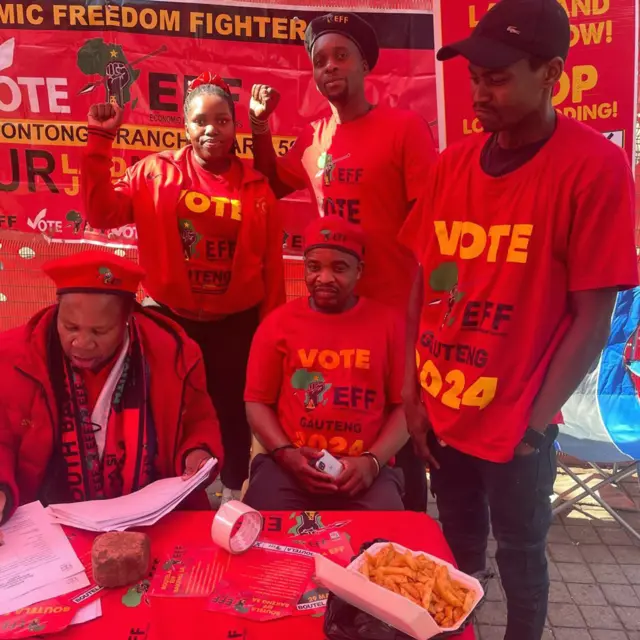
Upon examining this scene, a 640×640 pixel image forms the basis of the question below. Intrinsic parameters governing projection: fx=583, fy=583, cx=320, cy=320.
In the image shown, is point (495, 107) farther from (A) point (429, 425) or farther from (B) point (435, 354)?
(A) point (429, 425)

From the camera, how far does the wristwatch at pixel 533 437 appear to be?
1.61m

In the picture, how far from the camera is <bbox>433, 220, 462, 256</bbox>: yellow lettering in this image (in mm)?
1682

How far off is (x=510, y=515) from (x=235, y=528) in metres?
0.87

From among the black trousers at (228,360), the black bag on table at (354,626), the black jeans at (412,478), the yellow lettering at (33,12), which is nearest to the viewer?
the black bag on table at (354,626)

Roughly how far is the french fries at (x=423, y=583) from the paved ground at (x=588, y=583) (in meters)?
1.50

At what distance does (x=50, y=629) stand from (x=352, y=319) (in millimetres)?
1408

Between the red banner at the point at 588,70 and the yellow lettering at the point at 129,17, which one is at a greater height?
the yellow lettering at the point at 129,17

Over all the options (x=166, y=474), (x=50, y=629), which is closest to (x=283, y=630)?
(x=50, y=629)

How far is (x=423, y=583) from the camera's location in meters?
1.16

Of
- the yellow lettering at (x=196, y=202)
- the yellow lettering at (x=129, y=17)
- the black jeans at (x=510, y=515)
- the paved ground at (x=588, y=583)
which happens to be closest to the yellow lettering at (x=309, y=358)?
the black jeans at (x=510, y=515)

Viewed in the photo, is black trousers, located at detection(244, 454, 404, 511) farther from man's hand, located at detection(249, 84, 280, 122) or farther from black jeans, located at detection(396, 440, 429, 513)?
man's hand, located at detection(249, 84, 280, 122)

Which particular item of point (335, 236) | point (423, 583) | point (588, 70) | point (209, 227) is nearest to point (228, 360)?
point (209, 227)

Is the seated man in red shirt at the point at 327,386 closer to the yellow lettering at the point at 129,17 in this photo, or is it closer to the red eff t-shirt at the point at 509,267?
the red eff t-shirt at the point at 509,267

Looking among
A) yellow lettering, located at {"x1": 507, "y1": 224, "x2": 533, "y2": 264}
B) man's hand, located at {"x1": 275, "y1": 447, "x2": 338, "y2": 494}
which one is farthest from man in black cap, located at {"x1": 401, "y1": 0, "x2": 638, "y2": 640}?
man's hand, located at {"x1": 275, "y1": 447, "x2": 338, "y2": 494}
